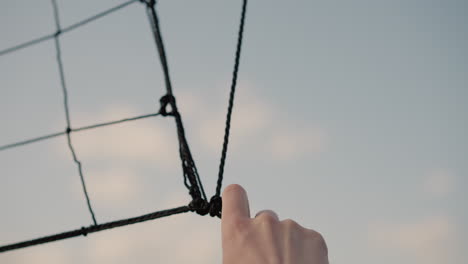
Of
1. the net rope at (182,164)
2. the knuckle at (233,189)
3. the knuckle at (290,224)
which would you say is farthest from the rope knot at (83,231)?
the knuckle at (290,224)

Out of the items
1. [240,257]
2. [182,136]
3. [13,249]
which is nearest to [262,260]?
[240,257]

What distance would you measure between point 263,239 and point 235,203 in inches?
5.6

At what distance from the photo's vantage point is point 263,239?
3.84ft

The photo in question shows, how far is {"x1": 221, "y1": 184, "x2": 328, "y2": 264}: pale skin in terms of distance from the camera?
3.73 ft

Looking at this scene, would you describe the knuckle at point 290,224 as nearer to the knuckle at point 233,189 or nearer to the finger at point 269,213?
the finger at point 269,213

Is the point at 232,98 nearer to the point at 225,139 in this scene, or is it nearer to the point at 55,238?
the point at 225,139

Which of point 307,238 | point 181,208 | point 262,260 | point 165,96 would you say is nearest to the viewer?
point 262,260

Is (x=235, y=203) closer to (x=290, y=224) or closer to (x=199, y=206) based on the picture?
(x=290, y=224)

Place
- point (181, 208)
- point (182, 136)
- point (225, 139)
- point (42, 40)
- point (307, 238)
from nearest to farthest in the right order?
point (307, 238) → point (181, 208) → point (225, 139) → point (182, 136) → point (42, 40)

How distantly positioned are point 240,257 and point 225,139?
1.38m

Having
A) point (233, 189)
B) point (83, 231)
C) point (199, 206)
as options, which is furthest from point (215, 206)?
point (233, 189)

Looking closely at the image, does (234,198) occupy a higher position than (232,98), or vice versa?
(232,98)

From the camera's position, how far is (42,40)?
3.91m

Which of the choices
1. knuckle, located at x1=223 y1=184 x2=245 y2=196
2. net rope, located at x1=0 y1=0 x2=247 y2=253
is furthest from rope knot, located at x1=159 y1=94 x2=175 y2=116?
knuckle, located at x1=223 y1=184 x2=245 y2=196
